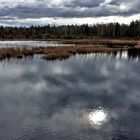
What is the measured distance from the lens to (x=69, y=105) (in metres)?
18.3

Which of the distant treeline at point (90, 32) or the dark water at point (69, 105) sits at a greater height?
the distant treeline at point (90, 32)

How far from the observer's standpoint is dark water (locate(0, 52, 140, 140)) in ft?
44.8

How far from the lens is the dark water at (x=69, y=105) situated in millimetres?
13656

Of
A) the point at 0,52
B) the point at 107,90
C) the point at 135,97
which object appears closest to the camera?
the point at 135,97

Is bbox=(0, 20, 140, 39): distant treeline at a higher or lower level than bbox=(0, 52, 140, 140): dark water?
higher

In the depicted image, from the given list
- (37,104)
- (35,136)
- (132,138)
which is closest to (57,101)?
(37,104)

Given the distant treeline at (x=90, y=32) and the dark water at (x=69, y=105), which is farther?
the distant treeline at (x=90, y=32)

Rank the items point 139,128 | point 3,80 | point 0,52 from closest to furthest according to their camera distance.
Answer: point 139,128, point 3,80, point 0,52

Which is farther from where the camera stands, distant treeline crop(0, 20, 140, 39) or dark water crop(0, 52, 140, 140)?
distant treeline crop(0, 20, 140, 39)

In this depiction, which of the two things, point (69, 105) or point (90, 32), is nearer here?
point (69, 105)

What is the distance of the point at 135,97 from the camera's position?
20.6 metres

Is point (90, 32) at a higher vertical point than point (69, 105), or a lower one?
higher

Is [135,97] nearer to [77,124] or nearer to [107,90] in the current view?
[107,90]

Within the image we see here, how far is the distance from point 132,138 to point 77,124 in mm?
3366
